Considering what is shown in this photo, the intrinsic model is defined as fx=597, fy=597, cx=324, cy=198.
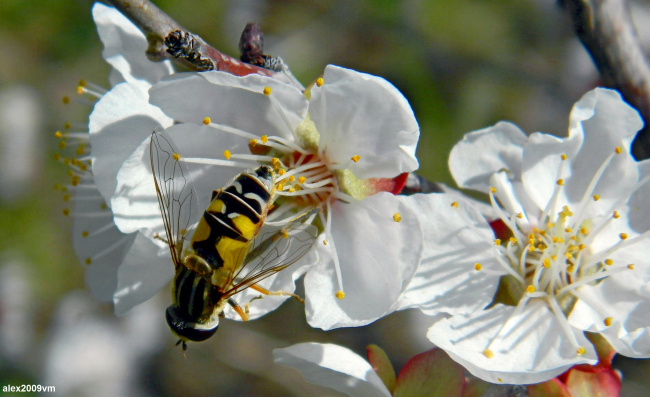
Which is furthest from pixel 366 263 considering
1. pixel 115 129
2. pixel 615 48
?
pixel 615 48

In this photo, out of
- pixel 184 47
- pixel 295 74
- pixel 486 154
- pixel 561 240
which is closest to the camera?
pixel 184 47

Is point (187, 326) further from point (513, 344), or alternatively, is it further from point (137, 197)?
point (513, 344)

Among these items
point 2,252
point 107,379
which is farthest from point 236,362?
point 2,252

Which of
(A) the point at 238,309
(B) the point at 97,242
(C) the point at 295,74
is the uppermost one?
(A) the point at 238,309

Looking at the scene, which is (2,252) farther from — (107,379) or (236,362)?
(236,362)

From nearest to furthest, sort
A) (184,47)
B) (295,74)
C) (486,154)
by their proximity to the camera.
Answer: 1. (184,47)
2. (486,154)
3. (295,74)

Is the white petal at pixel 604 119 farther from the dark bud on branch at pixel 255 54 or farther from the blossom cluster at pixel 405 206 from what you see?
the dark bud on branch at pixel 255 54
